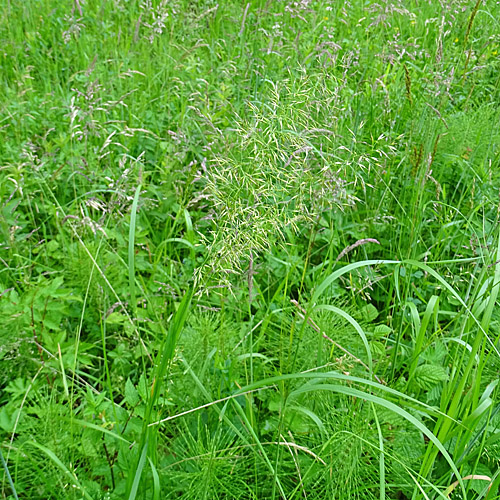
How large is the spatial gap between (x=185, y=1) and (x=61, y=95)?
5.13 ft

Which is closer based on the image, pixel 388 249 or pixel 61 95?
pixel 388 249

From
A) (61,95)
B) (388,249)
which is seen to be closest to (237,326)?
(388,249)

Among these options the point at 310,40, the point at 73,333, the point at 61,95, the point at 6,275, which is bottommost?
the point at 73,333

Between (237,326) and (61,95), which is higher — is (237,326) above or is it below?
below

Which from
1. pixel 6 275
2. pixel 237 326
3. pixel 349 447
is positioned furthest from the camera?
pixel 6 275

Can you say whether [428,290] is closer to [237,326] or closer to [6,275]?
[237,326]

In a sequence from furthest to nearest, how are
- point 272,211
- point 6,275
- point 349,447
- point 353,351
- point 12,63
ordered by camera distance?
→ 1. point 12,63
2. point 6,275
3. point 353,351
4. point 349,447
5. point 272,211

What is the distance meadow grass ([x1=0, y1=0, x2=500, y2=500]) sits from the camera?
1299mm

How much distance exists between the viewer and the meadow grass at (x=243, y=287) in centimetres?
130

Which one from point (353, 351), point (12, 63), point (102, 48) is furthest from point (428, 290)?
point (12, 63)

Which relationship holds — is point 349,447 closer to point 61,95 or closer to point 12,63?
point 61,95

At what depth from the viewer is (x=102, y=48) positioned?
3.31m

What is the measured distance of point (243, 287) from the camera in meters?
1.83

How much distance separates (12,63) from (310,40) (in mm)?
1894
